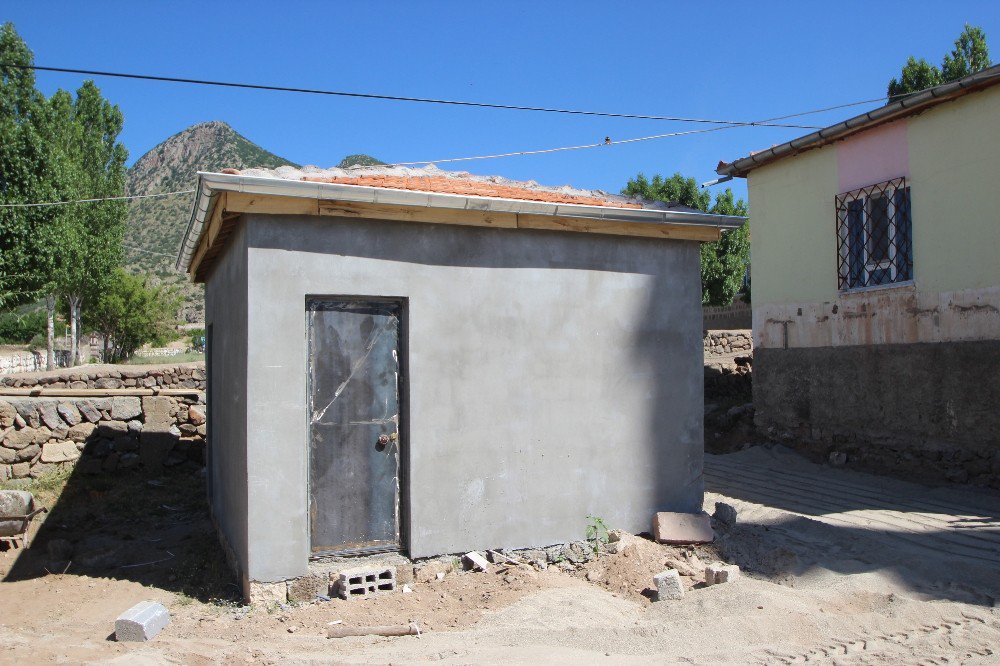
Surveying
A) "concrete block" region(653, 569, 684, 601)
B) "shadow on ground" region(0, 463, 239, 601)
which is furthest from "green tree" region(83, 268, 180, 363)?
"concrete block" region(653, 569, 684, 601)

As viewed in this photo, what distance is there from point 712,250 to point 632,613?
2420 centimetres

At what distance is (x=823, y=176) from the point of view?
10.9 metres

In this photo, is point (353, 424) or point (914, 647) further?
point (353, 424)

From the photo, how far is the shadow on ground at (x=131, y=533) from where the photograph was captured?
6.39 meters

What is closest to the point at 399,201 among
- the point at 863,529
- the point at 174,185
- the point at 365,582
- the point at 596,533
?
the point at 365,582

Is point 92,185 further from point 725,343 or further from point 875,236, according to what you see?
point 875,236

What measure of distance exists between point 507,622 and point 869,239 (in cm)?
822

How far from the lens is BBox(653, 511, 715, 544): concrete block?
253 inches

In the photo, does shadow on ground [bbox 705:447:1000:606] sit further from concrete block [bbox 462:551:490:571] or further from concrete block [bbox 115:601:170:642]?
concrete block [bbox 115:601:170:642]

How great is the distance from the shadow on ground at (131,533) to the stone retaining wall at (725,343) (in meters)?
13.1

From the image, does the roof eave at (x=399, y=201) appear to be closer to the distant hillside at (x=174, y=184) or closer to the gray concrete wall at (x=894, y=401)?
the gray concrete wall at (x=894, y=401)

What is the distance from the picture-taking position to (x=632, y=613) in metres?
5.26

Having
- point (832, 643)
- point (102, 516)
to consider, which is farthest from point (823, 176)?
point (102, 516)

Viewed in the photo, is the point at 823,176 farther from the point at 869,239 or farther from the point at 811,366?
the point at 811,366
